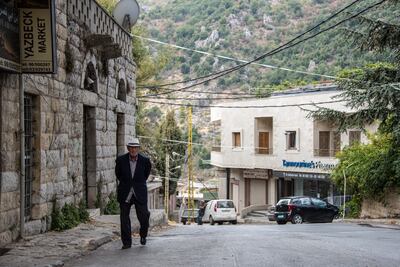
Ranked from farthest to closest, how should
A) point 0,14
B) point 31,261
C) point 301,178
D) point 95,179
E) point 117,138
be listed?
point 301,178, point 117,138, point 95,179, point 0,14, point 31,261

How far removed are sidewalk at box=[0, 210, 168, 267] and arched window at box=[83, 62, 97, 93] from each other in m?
3.25

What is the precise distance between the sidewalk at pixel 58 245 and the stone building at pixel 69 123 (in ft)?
1.03

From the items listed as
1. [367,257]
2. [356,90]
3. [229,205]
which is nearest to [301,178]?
[229,205]

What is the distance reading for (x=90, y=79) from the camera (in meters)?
14.1

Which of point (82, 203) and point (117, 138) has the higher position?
point (117, 138)

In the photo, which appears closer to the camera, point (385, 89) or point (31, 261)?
point (31, 261)

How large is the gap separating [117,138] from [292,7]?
230ft

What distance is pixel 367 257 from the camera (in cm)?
862

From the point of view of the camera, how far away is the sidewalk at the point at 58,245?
7.88 meters

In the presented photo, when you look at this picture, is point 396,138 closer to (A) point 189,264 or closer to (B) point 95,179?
(B) point 95,179

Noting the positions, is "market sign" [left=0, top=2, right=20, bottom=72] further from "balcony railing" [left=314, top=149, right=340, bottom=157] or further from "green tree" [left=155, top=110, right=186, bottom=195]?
"green tree" [left=155, top=110, right=186, bottom=195]

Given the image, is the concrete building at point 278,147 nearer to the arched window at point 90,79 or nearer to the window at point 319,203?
the window at point 319,203

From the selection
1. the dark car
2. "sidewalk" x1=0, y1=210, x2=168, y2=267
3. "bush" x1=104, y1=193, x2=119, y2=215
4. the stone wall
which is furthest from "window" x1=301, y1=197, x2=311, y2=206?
"sidewalk" x1=0, y1=210, x2=168, y2=267

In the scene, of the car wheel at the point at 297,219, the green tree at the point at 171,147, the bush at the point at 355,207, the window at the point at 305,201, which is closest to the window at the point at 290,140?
the green tree at the point at 171,147
